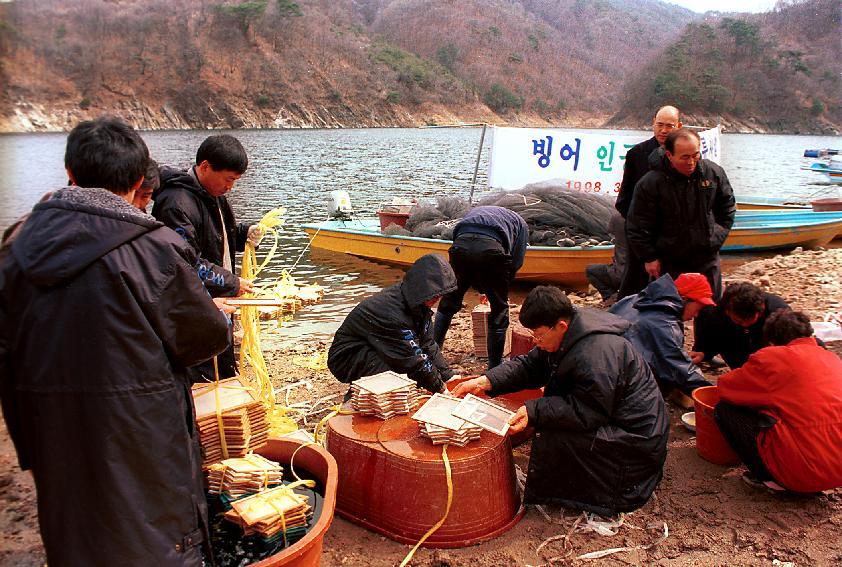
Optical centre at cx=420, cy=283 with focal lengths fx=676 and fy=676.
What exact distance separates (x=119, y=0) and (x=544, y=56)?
77327 mm

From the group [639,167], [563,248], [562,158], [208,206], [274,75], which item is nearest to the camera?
[208,206]

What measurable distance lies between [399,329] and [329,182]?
24.5 meters

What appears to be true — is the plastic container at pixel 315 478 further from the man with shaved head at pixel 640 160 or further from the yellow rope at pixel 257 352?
the man with shaved head at pixel 640 160

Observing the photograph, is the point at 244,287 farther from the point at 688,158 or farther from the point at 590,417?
the point at 688,158

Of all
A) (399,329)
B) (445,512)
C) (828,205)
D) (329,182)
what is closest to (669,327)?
(399,329)

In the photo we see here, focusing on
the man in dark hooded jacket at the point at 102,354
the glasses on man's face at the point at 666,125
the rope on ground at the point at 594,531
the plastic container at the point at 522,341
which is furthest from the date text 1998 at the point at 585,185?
the man in dark hooded jacket at the point at 102,354

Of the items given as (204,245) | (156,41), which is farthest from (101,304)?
(156,41)

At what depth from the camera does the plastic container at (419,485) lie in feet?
11.2

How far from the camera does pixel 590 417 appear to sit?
351 centimetres

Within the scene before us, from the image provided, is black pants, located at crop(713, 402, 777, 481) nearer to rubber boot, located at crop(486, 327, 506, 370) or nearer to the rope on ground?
the rope on ground

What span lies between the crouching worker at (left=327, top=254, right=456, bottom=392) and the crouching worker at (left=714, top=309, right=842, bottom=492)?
1810 mm

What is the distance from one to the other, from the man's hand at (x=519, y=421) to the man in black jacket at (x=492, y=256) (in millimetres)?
1893

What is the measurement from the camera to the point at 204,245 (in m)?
3.99

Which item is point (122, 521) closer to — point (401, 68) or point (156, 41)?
point (156, 41)
